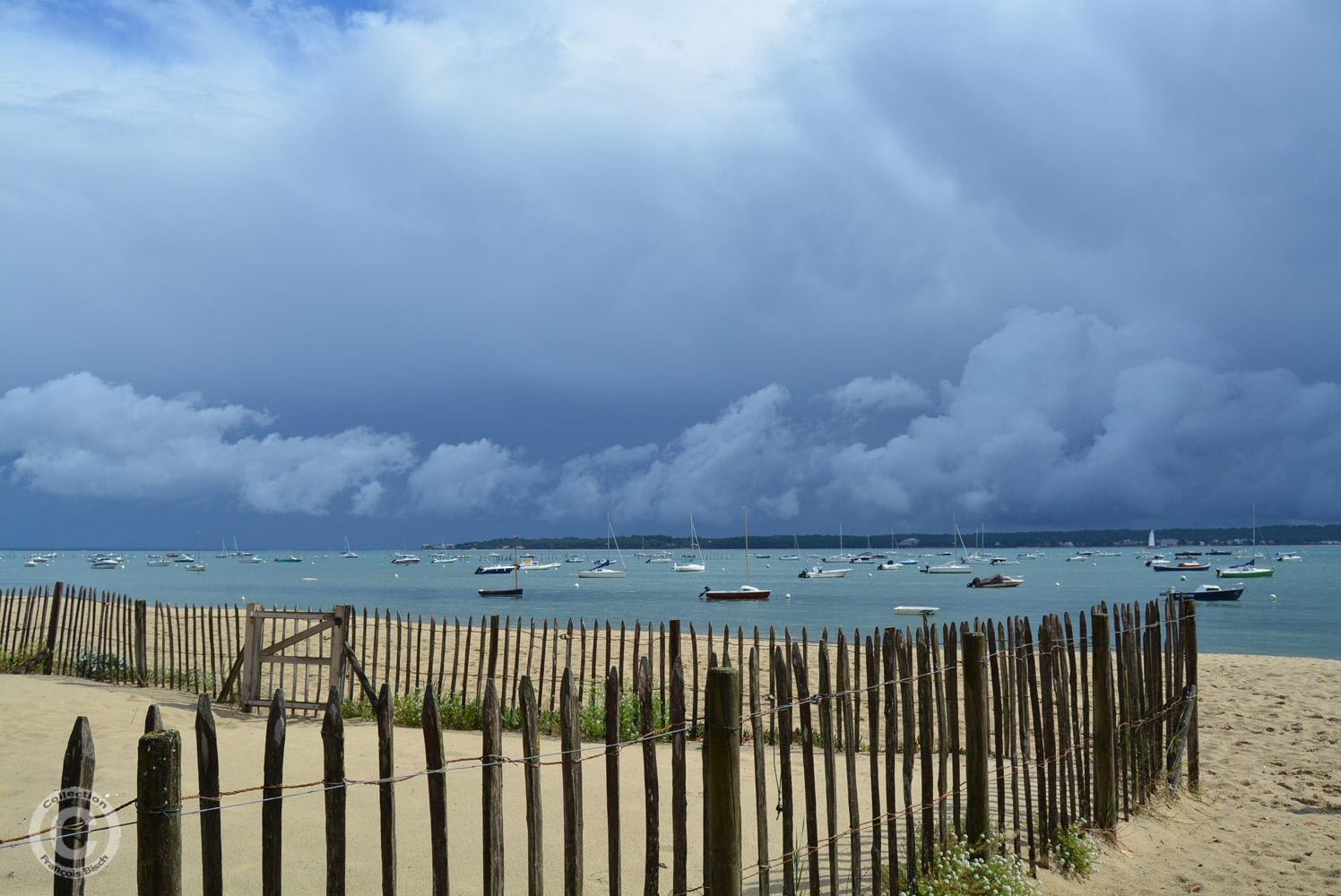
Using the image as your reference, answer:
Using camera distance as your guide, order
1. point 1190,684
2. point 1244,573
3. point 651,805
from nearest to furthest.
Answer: point 651,805 < point 1190,684 < point 1244,573

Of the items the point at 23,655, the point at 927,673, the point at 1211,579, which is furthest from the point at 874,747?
the point at 1211,579

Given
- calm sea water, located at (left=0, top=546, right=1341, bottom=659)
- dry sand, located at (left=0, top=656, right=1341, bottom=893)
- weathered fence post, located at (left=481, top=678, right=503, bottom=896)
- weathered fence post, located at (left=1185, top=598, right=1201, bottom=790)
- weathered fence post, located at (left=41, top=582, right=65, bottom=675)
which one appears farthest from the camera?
calm sea water, located at (left=0, top=546, right=1341, bottom=659)

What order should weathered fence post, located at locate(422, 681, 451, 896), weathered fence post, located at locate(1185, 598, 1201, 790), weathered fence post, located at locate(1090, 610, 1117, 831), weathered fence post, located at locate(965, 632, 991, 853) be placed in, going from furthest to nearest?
weathered fence post, located at locate(1185, 598, 1201, 790), weathered fence post, located at locate(1090, 610, 1117, 831), weathered fence post, located at locate(965, 632, 991, 853), weathered fence post, located at locate(422, 681, 451, 896)

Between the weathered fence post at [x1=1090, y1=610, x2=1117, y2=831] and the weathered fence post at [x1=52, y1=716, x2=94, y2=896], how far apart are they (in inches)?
269

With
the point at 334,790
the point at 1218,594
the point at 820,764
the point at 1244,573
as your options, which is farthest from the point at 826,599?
the point at 334,790

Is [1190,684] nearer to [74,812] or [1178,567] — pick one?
[74,812]

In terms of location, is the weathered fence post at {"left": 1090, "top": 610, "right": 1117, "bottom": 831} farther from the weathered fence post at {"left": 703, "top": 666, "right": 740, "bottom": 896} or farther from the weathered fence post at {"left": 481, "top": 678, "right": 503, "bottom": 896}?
the weathered fence post at {"left": 481, "top": 678, "right": 503, "bottom": 896}

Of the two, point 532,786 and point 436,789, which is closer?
point 436,789

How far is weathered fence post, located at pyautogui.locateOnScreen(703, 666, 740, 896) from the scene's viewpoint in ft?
13.5

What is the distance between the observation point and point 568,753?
4082 mm

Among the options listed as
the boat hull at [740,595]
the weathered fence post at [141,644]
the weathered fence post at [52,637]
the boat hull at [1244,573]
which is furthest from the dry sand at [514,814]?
the boat hull at [1244,573]

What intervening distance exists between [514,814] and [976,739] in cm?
401

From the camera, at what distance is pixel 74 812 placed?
284 centimetres

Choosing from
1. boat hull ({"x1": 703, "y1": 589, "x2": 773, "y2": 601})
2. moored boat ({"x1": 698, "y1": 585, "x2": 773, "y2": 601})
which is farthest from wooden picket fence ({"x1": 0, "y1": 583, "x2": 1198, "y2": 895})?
boat hull ({"x1": 703, "y1": 589, "x2": 773, "y2": 601})
